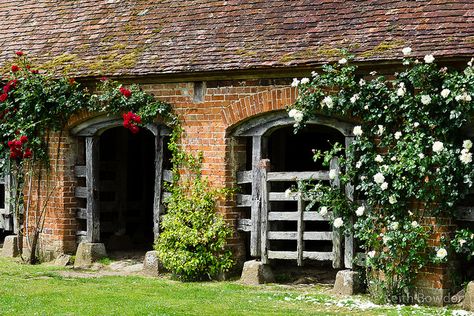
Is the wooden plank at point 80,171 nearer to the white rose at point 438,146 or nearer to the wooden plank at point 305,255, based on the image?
the wooden plank at point 305,255

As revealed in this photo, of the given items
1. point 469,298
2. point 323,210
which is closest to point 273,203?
point 323,210

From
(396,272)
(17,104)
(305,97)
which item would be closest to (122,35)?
(17,104)

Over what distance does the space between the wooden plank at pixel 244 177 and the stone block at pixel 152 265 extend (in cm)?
169

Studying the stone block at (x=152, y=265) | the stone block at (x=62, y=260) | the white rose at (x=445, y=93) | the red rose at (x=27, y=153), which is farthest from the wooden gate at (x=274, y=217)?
the red rose at (x=27, y=153)

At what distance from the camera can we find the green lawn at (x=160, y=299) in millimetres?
10219

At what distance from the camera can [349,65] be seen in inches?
444

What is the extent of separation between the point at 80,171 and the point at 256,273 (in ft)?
12.5

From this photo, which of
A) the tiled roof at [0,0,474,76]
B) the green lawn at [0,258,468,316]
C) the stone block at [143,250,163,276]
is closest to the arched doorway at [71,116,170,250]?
the stone block at [143,250,163,276]

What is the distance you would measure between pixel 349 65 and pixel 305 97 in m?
0.69

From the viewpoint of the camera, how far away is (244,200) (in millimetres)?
12781

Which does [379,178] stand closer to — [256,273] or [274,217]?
[274,217]

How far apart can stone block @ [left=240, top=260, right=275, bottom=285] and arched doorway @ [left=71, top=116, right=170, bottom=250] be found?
179 centimetres

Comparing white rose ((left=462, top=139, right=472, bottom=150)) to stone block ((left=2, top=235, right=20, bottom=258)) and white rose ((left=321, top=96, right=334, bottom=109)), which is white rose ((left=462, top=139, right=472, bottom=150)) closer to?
white rose ((left=321, top=96, right=334, bottom=109))

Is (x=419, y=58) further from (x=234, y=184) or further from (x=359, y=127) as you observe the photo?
(x=234, y=184)
